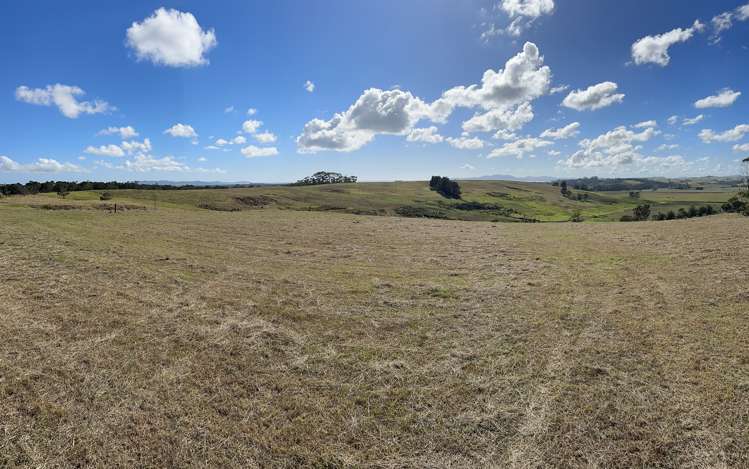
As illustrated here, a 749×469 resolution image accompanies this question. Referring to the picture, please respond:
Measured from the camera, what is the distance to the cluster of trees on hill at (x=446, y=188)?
157337 mm

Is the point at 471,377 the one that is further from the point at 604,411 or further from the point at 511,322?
the point at 511,322

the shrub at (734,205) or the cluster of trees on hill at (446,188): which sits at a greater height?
the cluster of trees on hill at (446,188)

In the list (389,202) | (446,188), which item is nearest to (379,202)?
(389,202)

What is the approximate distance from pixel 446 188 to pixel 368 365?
15868 cm

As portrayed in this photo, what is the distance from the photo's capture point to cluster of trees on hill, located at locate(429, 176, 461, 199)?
516 feet

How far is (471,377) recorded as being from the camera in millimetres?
8125

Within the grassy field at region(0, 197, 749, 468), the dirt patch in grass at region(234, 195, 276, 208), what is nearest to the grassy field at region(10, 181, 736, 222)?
the dirt patch in grass at region(234, 195, 276, 208)

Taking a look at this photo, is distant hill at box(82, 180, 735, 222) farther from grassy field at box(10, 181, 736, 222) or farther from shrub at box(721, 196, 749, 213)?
shrub at box(721, 196, 749, 213)

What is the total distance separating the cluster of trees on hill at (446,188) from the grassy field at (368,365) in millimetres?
141170

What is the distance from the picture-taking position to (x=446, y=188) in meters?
162

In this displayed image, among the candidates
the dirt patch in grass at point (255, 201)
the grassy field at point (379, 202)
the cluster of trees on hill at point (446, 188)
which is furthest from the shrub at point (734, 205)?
the cluster of trees on hill at point (446, 188)

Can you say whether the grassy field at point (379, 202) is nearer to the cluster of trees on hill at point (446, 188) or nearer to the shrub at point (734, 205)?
the cluster of trees on hill at point (446, 188)

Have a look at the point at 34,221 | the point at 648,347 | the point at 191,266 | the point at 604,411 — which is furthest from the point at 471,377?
the point at 34,221

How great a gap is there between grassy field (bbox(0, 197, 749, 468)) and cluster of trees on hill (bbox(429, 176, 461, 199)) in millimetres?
141170
